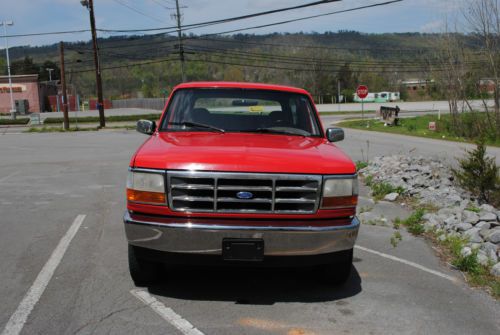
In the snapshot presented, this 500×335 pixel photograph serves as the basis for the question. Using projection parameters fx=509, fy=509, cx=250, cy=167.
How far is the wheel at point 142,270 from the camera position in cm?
436

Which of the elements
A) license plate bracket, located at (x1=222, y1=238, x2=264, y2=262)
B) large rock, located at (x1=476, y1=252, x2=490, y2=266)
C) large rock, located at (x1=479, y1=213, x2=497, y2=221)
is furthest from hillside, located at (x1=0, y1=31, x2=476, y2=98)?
license plate bracket, located at (x1=222, y1=238, x2=264, y2=262)

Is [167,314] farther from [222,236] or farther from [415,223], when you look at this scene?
[415,223]

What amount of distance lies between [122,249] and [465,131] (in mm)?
21824

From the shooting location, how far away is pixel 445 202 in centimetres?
838

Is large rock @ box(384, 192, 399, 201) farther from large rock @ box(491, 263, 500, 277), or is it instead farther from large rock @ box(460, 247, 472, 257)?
large rock @ box(491, 263, 500, 277)

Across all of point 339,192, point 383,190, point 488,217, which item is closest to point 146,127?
point 339,192

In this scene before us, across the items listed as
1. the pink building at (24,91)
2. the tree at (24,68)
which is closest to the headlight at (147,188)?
the pink building at (24,91)

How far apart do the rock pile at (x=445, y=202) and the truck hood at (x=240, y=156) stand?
232 centimetres

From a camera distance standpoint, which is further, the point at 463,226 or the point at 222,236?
the point at 463,226

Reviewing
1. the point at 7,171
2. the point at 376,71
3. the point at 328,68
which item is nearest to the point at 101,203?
the point at 7,171

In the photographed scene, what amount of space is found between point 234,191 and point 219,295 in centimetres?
106

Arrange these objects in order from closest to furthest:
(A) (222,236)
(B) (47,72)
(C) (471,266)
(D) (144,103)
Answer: (A) (222,236) → (C) (471,266) → (D) (144,103) → (B) (47,72)

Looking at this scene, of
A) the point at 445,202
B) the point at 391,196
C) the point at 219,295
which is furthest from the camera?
the point at 391,196

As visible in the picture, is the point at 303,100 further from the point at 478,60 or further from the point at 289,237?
the point at 478,60
